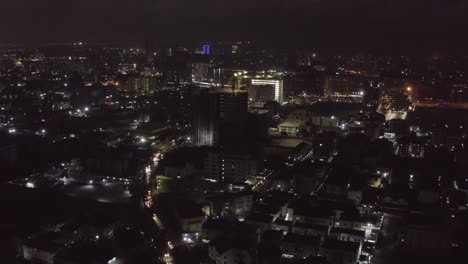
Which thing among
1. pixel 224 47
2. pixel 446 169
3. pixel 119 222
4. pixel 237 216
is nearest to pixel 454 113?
pixel 446 169

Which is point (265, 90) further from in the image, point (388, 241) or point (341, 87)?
point (388, 241)

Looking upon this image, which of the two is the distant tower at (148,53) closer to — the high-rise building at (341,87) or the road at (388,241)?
the high-rise building at (341,87)

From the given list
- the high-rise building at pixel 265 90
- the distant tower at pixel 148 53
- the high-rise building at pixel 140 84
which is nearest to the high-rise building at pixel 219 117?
the high-rise building at pixel 265 90

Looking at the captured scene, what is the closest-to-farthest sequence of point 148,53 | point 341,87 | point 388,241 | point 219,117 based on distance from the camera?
point 388,241
point 219,117
point 341,87
point 148,53

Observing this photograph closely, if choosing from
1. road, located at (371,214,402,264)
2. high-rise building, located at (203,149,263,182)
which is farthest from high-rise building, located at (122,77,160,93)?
road, located at (371,214,402,264)

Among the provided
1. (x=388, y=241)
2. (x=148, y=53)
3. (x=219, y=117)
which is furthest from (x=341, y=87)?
(x=148, y=53)

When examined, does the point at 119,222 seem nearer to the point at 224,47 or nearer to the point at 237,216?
the point at 237,216

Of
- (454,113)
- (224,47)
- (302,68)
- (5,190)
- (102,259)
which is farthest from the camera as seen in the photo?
(224,47)

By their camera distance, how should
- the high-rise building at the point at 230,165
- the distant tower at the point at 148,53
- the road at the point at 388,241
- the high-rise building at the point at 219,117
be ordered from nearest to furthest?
the road at the point at 388,241
the high-rise building at the point at 230,165
the high-rise building at the point at 219,117
the distant tower at the point at 148,53
